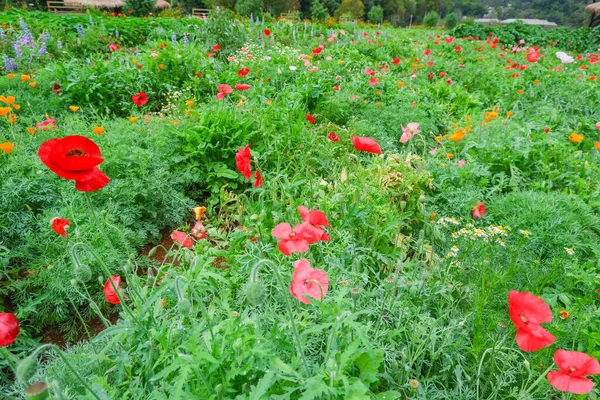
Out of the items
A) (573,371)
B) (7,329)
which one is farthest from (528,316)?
(7,329)

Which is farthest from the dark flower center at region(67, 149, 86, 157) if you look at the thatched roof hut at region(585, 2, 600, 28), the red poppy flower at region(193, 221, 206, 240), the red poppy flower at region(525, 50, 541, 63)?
the thatched roof hut at region(585, 2, 600, 28)

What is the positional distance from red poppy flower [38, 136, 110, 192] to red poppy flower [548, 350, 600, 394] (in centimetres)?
147

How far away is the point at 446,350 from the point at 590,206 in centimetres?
191

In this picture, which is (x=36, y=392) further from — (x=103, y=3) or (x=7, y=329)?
(x=103, y=3)

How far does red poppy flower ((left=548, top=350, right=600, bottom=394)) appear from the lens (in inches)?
42.3

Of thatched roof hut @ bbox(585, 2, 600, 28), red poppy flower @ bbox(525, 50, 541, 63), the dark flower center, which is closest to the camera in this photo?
the dark flower center

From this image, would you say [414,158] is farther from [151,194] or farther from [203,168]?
[151,194]

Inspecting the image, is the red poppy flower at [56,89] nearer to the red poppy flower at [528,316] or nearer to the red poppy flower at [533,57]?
the red poppy flower at [528,316]

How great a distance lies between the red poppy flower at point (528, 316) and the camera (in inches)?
45.3

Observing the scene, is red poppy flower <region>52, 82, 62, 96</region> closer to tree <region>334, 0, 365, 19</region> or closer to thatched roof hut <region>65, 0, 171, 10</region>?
thatched roof hut <region>65, 0, 171, 10</region>

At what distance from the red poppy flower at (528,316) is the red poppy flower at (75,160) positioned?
132 cm

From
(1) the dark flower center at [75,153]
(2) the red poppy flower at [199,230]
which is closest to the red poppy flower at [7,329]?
(1) the dark flower center at [75,153]

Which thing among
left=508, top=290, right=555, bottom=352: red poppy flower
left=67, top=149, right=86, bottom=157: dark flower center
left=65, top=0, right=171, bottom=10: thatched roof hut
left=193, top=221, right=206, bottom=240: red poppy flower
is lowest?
left=193, top=221, right=206, bottom=240: red poppy flower

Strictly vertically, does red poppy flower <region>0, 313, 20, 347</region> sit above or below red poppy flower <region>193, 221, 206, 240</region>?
above
